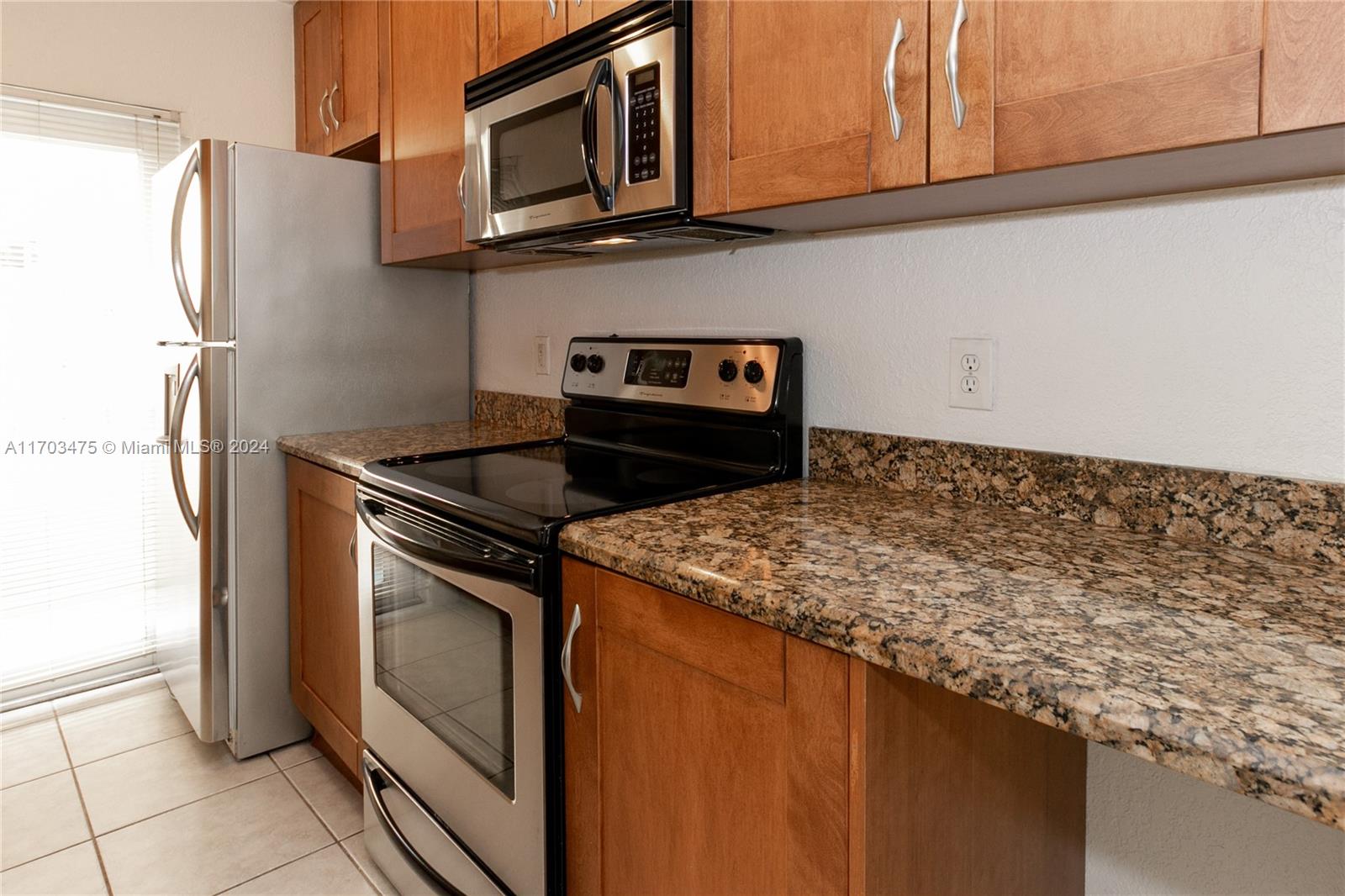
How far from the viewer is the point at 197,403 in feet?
7.12

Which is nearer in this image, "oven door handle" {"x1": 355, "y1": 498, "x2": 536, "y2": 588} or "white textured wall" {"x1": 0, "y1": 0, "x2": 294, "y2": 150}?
"oven door handle" {"x1": 355, "y1": 498, "x2": 536, "y2": 588}

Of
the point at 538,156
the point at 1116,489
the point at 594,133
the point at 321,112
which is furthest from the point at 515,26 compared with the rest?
the point at 1116,489

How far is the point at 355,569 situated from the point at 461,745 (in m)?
0.61

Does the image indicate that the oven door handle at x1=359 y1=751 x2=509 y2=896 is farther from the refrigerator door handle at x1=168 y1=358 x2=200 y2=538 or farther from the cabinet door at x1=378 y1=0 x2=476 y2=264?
the cabinet door at x1=378 y1=0 x2=476 y2=264

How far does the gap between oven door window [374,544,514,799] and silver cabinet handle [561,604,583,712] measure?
0.14m

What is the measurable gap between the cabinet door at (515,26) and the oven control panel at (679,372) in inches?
25.5

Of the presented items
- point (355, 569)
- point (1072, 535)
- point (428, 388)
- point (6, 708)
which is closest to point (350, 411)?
point (428, 388)

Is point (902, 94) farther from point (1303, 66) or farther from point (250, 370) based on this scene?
point (250, 370)

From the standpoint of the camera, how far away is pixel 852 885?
88cm

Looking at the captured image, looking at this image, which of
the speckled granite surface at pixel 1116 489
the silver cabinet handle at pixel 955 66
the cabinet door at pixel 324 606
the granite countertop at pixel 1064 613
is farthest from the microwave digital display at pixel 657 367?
the silver cabinet handle at pixel 955 66

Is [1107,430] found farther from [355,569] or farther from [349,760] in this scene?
[349,760]

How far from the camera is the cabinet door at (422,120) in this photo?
6.48 ft

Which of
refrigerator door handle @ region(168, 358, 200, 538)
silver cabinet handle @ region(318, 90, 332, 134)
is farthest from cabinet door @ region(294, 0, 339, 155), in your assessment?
refrigerator door handle @ region(168, 358, 200, 538)

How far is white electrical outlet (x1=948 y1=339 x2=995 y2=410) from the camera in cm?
136
